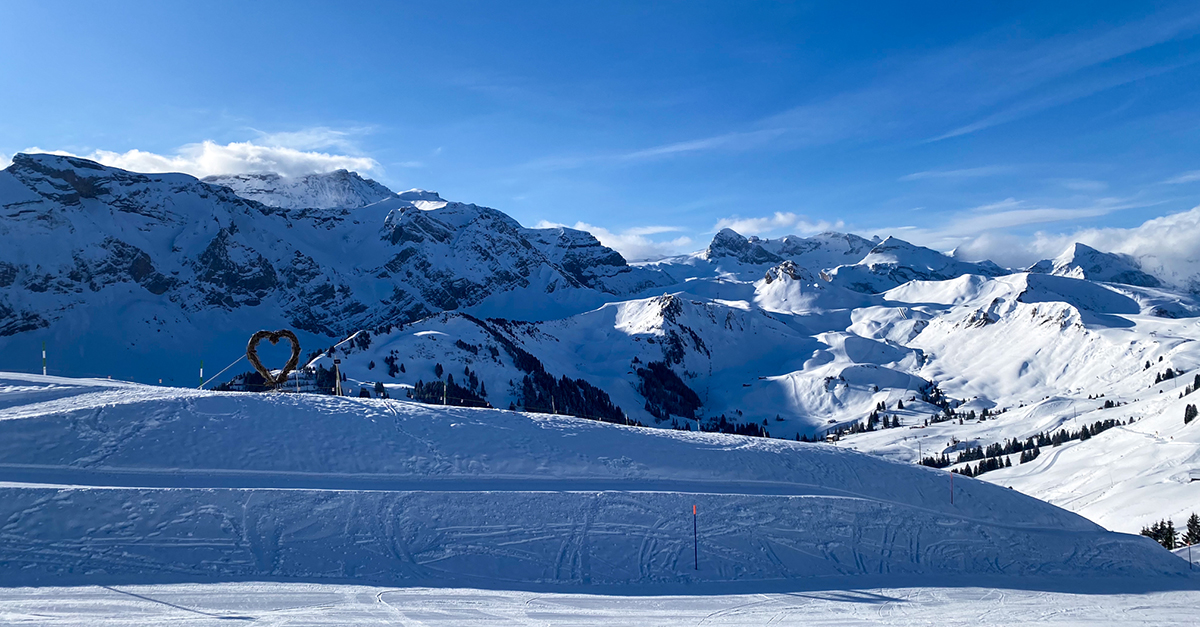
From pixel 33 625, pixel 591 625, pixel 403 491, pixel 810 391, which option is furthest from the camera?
pixel 810 391

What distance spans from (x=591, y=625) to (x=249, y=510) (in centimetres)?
1237

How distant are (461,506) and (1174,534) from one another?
50233 mm

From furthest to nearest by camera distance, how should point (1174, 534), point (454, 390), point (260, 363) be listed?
point (454, 390)
point (1174, 534)
point (260, 363)

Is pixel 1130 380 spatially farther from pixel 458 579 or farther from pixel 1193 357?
pixel 458 579

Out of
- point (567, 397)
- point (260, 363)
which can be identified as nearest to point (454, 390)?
point (567, 397)

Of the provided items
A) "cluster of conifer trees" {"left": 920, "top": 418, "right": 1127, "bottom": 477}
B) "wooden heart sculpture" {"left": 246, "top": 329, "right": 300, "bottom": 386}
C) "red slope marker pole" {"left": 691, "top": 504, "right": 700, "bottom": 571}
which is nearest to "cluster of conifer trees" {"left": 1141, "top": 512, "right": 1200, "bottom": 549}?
"red slope marker pole" {"left": 691, "top": 504, "right": 700, "bottom": 571}

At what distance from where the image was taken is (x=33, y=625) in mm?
15875

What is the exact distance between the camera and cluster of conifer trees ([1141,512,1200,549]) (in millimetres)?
45219

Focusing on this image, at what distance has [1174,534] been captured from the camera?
1868 inches

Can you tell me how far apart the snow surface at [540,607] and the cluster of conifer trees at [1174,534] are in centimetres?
2755

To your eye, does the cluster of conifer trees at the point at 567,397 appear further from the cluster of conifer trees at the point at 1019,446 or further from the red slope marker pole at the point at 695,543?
the red slope marker pole at the point at 695,543

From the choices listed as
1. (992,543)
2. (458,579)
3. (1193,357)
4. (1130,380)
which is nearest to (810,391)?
(1130,380)

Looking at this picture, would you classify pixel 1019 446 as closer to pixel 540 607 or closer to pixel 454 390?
pixel 454 390

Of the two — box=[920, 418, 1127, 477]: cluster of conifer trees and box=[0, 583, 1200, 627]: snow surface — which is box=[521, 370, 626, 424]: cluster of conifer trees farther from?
box=[0, 583, 1200, 627]: snow surface
